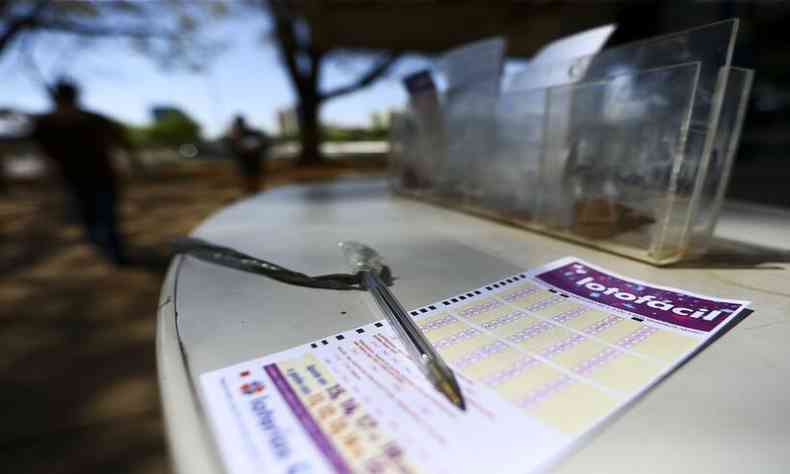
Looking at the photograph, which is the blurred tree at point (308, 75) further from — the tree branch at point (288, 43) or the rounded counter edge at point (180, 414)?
the rounded counter edge at point (180, 414)

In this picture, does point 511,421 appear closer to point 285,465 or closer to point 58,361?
point 285,465

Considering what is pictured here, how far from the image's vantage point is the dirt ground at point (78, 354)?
644 mm

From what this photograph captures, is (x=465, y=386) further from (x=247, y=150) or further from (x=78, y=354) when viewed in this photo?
(x=247, y=150)

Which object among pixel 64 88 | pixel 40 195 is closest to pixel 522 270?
pixel 64 88

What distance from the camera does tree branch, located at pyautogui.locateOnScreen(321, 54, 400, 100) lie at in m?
3.80

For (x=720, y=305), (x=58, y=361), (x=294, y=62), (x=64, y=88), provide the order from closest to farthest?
1. (x=720, y=305)
2. (x=58, y=361)
3. (x=64, y=88)
4. (x=294, y=62)

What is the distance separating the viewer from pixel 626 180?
396 mm

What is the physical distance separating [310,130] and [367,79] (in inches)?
34.8

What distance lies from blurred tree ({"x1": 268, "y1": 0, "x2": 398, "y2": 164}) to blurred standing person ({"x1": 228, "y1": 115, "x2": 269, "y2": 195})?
3.26 feet

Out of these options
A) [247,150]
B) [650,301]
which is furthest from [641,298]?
[247,150]

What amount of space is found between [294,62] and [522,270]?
13.2 feet

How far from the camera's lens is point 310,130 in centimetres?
422

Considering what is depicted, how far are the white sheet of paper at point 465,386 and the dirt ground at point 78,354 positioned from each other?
66cm

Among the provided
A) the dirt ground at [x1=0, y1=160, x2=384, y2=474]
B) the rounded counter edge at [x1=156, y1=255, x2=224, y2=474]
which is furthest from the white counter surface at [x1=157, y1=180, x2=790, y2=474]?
the dirt ground at [x1=0, y1=160, x2=384, y2=474]
